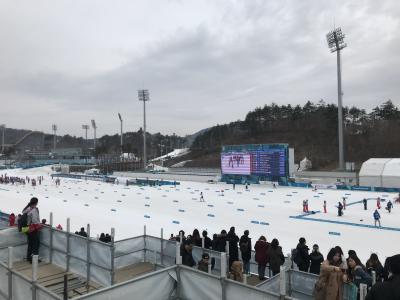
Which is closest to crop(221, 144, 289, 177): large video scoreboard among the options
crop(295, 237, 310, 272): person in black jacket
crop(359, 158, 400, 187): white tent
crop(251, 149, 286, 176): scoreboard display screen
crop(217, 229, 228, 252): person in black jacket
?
crop(251, 149, 286, 176): scoreboard display screen

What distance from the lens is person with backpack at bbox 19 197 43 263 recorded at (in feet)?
26.0

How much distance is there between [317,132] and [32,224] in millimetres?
102510

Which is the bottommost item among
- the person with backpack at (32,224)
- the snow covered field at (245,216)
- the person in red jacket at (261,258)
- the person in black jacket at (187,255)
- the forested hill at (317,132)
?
the snow covered field at (245,216)

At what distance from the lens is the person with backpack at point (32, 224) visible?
7.91 m

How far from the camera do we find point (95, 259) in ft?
24.3

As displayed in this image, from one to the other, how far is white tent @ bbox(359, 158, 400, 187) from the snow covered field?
418cm

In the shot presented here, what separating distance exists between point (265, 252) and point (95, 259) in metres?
4.05

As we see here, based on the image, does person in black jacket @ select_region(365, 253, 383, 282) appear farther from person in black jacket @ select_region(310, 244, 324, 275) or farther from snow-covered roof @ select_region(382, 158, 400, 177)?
snow-covered roof @ select_region(382, 158, 400, 177)

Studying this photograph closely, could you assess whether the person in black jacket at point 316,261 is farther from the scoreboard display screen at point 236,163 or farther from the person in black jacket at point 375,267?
the scoreboard display screen at point 236,163

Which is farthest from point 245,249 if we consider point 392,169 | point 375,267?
point 392,169

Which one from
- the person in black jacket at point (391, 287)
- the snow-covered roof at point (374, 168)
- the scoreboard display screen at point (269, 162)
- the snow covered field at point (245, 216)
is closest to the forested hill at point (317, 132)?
the snow-covered roof at point (374, 168)

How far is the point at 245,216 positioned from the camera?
23.7 meters

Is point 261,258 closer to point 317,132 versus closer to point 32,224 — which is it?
point 32,224

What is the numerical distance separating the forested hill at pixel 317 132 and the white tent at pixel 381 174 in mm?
34937
